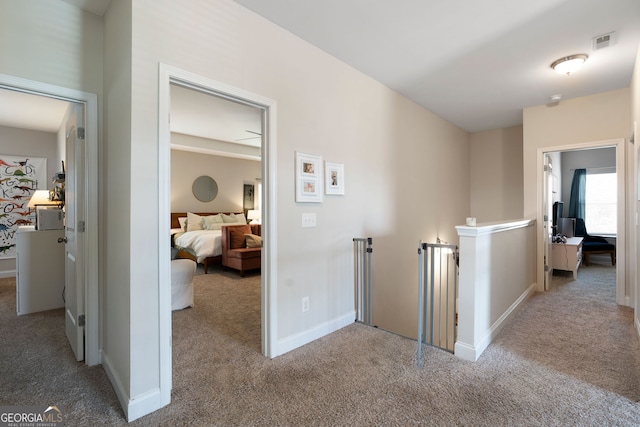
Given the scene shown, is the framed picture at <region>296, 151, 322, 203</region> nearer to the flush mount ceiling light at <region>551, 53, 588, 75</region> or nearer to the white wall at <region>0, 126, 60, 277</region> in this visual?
the flush mount ceiling light at <region>551, 53, 588, 75</region>

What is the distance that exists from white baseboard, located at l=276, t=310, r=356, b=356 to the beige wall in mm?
3959

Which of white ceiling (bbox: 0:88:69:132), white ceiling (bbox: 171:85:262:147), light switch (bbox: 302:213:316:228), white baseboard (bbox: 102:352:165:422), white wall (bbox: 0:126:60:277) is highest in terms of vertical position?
white ceiling (bbox: 171:85:262:147)

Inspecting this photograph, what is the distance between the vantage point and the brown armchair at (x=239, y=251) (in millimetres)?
5133

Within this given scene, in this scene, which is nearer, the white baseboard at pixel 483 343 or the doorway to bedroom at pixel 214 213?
the white baseboard at pixel 483 343

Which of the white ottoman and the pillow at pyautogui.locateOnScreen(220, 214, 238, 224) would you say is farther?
the pillow at pyautogui.locateOnScreen(220, 214, 238, 224)

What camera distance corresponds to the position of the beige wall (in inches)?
213

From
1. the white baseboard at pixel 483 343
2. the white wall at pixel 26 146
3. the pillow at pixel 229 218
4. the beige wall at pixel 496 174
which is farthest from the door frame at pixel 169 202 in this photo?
the pillow at pixel 229 218

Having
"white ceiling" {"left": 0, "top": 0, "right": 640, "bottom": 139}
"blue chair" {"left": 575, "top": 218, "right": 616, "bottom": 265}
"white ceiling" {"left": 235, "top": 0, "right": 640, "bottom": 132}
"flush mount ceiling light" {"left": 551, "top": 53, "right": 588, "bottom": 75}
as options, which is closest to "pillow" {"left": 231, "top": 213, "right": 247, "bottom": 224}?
"white ceiling" {"left": 0, "top": 0, "right": 640, "bottom": 139}

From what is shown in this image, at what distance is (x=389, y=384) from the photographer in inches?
78.0

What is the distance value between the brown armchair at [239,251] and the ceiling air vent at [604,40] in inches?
189

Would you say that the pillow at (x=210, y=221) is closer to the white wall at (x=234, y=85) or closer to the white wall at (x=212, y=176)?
the white wall at (x=212, y=176)

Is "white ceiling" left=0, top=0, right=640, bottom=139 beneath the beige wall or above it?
above

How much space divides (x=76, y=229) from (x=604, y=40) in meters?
4.52

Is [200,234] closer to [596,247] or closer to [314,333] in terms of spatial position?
[314,333]
